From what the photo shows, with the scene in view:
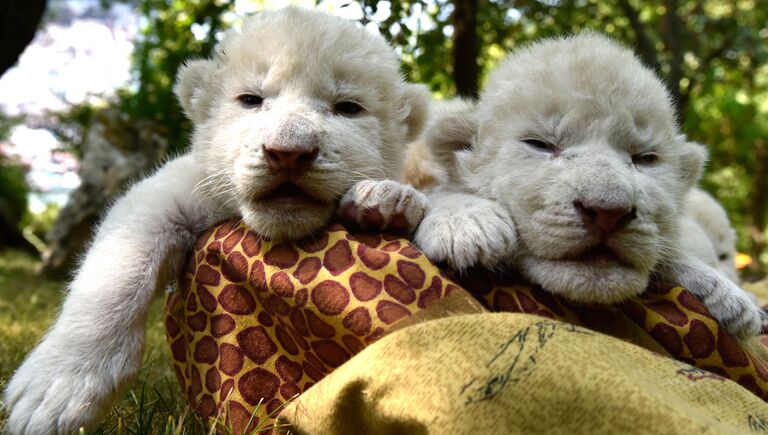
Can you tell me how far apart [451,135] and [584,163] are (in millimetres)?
756

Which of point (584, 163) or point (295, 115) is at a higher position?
point (584, 163)

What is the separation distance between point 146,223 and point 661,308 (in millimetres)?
1869

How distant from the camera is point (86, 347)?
6.95 ft

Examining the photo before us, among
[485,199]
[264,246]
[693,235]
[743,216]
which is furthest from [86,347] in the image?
[743,216]

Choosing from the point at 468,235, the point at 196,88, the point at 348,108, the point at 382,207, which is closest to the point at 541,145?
the point at 468,235

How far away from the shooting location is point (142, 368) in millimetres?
3496

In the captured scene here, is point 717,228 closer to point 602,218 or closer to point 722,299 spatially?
point 722,299

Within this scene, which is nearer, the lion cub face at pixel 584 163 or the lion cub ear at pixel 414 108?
the lion cub face at pixel 584 163

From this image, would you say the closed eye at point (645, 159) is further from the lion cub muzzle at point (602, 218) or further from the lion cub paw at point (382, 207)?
the lion cub paw at point (382, 207)

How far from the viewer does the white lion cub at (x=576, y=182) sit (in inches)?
81.4

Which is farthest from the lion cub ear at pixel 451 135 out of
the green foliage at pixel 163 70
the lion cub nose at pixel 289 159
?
the green foliage at pixel 163 70

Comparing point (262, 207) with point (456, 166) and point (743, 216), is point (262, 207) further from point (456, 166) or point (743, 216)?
point (743, 216)

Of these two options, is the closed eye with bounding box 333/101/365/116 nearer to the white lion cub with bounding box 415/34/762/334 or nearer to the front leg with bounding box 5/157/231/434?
the white lion cub with bounding box 415/34/762/334

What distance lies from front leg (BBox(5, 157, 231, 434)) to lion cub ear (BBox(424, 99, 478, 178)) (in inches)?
39.7
